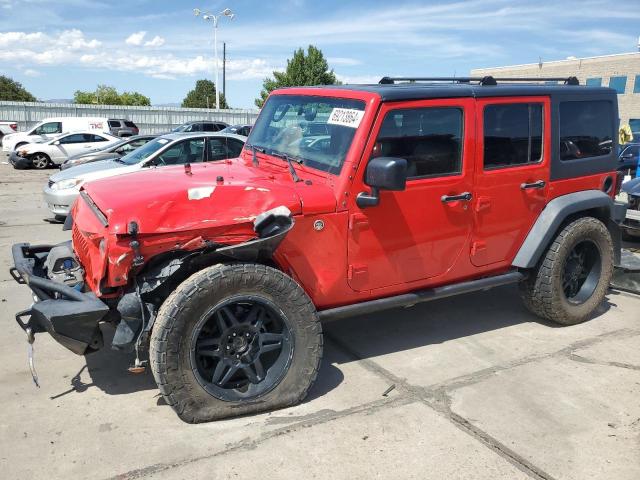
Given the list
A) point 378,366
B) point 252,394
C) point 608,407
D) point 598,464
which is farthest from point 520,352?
point 252,394

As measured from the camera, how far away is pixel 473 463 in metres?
2.93

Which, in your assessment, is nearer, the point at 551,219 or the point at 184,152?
the point at 551,219

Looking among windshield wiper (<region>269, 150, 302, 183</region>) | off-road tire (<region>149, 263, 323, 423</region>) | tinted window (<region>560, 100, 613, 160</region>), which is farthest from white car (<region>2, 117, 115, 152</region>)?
off-road tire (<region>149, 263, 323, 423</region>)

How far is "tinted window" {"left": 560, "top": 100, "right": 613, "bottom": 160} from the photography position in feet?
15.2

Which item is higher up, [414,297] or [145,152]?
[145,152]

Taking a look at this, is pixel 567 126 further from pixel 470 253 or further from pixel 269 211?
pixel 269 211

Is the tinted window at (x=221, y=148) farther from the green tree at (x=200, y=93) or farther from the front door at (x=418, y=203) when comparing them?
the green tree at (x=200, y=93)

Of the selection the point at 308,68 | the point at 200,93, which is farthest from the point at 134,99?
the point at 308,68

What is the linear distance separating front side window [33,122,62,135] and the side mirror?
21.7m

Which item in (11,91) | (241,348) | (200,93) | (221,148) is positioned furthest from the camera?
(200,93)

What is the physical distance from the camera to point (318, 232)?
347 centimetres

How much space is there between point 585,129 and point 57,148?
1767cm

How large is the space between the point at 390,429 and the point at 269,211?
1.44 m

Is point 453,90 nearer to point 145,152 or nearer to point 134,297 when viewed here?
point 134,297
